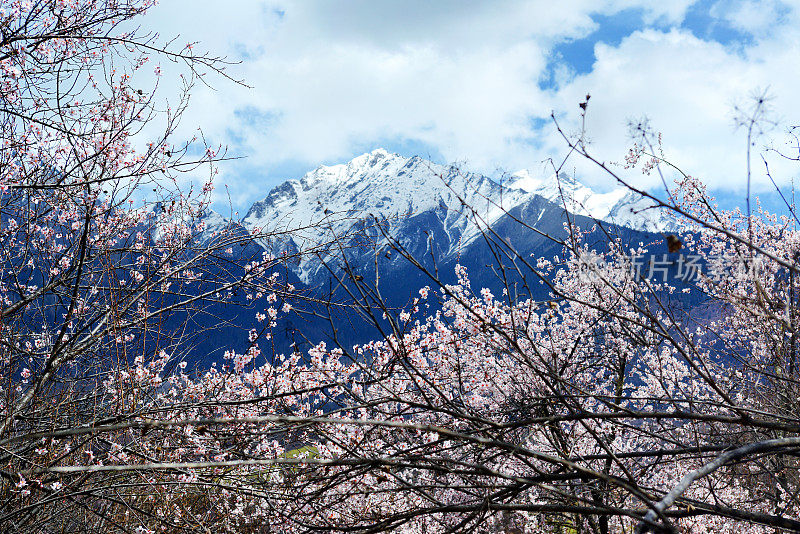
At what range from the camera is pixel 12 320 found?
4141 millimetres

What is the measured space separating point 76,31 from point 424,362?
5.31 meters

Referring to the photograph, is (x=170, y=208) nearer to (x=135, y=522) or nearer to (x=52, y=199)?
(x=52, y=199)

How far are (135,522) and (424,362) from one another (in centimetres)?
382

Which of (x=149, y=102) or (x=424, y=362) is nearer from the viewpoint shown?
(x=149, y=102)

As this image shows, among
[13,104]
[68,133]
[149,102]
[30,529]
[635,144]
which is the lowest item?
[30,529]

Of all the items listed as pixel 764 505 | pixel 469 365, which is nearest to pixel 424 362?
pixel 469 365

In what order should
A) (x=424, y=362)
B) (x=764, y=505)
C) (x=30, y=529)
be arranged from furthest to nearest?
(x=764, y=505), (x=424, y=362), (x=30, y=529)

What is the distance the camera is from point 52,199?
13.3 ft

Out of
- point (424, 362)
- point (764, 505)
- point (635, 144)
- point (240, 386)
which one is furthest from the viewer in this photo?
point (764, 505)

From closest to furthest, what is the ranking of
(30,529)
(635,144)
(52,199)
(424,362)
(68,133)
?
(635,144) < (68,133) < (52,199) < (30,529) < (424,362)

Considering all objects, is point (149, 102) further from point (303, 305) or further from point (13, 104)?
point (303, 305)

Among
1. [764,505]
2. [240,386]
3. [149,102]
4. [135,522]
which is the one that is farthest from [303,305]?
[764,505]

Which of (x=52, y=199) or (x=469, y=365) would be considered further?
(x=469, y=365)

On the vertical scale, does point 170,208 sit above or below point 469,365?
below
